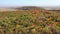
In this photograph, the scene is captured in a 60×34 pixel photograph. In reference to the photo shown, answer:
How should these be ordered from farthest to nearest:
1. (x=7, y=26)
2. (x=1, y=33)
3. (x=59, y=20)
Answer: (x=59, y=20) → (x=7, y=26) → (x=1, y=33)

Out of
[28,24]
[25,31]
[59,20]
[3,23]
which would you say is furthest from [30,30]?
[59,20]

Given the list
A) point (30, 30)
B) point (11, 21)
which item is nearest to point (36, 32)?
point (30, 30)

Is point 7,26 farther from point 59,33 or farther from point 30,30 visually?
point 59,33

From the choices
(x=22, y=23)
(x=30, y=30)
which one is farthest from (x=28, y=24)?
(x=30, y=30)

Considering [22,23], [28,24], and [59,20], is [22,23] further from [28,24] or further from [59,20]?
[59,20]

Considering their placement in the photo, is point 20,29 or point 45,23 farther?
point 45,23

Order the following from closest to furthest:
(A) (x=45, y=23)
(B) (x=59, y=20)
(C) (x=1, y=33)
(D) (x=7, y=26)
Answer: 1. (C) (x=1, y=33)
2. (D) (x=7, y=26)
3. (A) (x=45, y=23)
4. (B) (x=59, y=20)

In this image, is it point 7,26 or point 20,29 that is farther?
point 7,26

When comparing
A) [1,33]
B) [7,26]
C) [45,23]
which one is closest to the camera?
[1,33]
